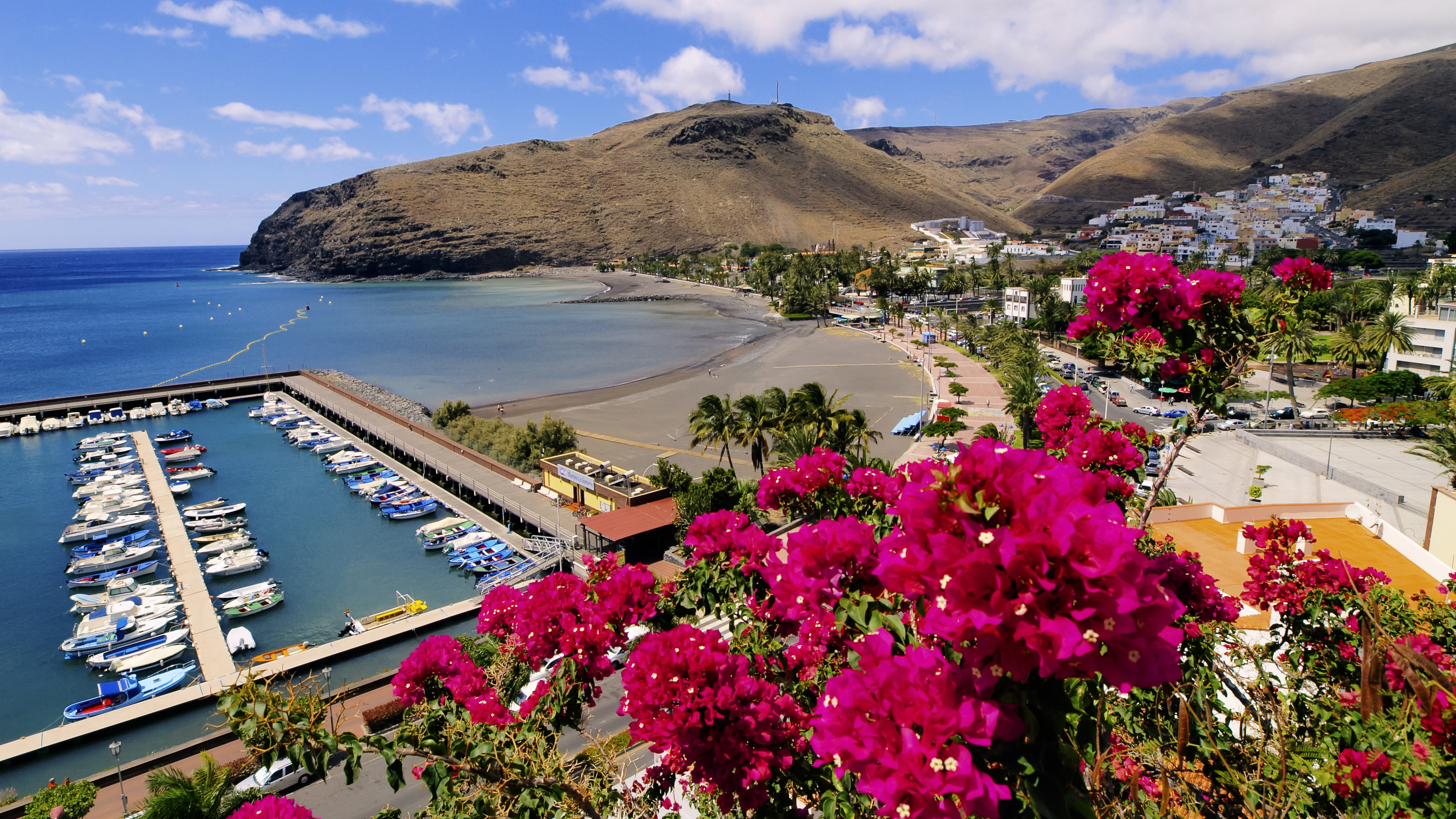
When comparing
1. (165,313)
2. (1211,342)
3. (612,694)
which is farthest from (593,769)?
(165,313)

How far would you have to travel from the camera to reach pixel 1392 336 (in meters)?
37.2

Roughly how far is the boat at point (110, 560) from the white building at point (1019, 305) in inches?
2566

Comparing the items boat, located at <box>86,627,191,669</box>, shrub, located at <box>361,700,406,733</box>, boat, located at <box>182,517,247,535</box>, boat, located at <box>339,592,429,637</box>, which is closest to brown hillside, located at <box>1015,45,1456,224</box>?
boat, located at <box>339,592,429,637</box>

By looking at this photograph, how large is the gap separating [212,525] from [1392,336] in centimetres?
5513

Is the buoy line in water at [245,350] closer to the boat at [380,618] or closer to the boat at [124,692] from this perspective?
the boat at [124,692]

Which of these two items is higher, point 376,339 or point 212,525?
point 376,339

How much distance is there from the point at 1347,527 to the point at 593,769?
640 inches

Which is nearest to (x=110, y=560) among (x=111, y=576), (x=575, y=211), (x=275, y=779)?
(x=111, y=576)

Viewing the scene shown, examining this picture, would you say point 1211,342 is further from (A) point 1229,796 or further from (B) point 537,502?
(B) point 537,502

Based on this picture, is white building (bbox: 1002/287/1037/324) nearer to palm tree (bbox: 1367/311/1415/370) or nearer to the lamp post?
palm tree (bbox: 1367/311/1415/370)

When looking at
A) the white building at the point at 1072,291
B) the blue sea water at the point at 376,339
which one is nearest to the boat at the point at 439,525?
the blue sea water at the point at 376,339

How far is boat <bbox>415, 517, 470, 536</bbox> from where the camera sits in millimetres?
27641

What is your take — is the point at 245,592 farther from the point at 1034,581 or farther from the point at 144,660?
the point at 1034,581

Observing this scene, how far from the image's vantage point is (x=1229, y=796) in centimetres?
353
